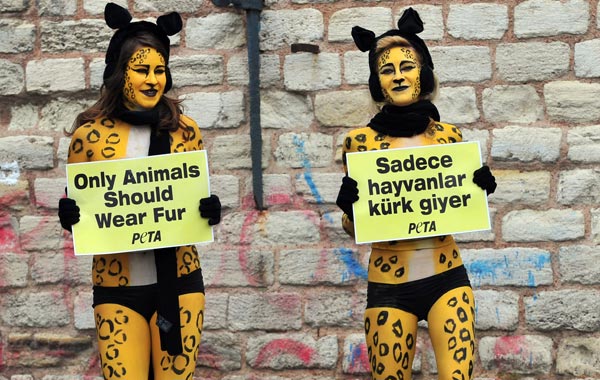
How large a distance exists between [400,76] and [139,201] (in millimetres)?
1218

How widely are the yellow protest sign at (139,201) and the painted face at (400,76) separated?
0.83m

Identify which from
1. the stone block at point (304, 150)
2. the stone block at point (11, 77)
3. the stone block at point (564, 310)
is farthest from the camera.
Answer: the stone block at point (11, 77)

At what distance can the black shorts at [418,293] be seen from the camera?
15.7 feet

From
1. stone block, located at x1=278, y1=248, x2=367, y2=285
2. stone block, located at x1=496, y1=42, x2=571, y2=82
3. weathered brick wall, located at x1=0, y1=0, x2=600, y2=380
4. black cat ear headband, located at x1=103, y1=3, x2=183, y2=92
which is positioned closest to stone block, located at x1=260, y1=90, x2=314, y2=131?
weathered brick wall, located at x1=0, y1=0, x2=600, y2=380

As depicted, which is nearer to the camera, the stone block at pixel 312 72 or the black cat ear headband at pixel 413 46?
the black cat ear headband at pixel 413 46

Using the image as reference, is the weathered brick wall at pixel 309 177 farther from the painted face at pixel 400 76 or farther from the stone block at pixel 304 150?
the painted face at pixel 400 76

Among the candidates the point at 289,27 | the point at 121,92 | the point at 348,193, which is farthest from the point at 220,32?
the point at 348,193

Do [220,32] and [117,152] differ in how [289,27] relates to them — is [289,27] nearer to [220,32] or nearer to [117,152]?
[220,32]

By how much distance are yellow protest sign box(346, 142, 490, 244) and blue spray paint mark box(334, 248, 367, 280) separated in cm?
157

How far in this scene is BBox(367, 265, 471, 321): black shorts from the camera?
4793 millimetres

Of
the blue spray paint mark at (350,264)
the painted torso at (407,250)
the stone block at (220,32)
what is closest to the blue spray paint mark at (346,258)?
the blue spray paint mark at (350,264)

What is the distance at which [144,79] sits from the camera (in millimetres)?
4797

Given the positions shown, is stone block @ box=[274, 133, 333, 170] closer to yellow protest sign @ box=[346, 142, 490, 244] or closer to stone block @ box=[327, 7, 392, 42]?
stone block @ box=[327, 7, 392, 42]

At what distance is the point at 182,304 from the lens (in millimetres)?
4777
